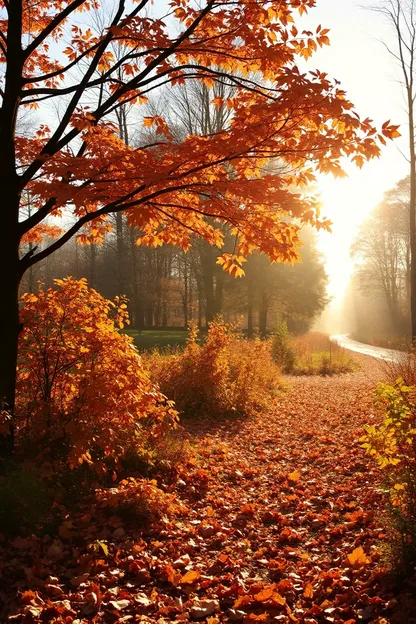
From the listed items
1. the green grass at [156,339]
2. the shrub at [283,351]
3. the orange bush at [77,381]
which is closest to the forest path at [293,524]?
the orange bush at [77,381]

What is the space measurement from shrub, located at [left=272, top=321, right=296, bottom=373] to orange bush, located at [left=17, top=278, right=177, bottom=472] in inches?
442

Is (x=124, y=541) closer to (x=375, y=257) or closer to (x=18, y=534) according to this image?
(x=18, y=534)

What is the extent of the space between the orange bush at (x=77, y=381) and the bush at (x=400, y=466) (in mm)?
2219

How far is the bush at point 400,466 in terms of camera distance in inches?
124

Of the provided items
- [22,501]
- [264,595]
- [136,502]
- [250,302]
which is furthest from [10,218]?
[250,302]

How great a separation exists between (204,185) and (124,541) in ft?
10.6

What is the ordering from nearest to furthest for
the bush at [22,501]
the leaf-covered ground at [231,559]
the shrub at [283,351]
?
1. the leaf-covered ground at [231,559]
2. the bush at [22,501]
3. the shrub at [283,351]

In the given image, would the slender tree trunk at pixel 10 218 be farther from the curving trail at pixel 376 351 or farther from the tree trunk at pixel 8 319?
the curving trail at pixel 376 351

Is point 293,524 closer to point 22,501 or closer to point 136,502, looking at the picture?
point 136,502

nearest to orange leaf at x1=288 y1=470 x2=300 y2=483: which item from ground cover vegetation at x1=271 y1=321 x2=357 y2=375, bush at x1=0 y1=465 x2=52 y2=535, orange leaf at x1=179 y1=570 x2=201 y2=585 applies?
orange leaf at x1=179 y1=570 x2=201 y2=585

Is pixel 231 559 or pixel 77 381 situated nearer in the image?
pixel 231 559

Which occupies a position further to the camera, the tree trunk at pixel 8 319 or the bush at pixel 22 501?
the tree trunk at pixel 8 319

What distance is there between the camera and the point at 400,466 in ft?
12.0

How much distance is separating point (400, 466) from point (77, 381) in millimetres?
3392
